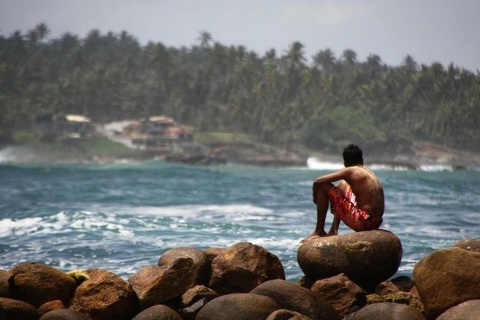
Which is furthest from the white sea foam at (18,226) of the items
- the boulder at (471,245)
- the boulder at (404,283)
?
the boulder at (471,245)

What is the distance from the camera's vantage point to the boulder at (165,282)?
634 cm

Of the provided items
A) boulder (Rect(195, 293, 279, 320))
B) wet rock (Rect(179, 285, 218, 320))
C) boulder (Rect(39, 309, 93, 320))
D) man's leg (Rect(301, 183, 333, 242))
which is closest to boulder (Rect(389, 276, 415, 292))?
man's leg (Rect(301, 183, 333, 242))

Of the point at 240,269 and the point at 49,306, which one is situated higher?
the point at 240,269

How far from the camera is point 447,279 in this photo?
219 inches

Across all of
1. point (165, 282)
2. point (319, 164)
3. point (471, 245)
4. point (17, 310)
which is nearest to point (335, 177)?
point (471, 245)

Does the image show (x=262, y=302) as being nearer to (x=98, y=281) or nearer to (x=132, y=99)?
(x=98, y=281)

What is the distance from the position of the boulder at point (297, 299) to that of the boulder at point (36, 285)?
1832 millimetres

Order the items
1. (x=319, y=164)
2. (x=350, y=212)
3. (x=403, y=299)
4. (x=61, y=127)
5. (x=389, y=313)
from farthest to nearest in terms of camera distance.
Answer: (x=61, y=127) < (x=319, y=164) < (x=350, y=212) < (x=403, y=299) < (x=389, y=313)

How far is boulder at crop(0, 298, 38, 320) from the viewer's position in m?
6.07

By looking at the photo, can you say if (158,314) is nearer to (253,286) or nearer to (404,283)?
(253,286)

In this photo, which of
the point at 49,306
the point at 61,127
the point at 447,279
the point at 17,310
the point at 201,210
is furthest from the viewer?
the point at 61,127

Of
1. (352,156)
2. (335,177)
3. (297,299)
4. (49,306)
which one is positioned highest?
(352,156)

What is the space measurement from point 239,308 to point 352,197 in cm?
186

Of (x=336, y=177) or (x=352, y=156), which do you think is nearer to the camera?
(x=336, y=177)
